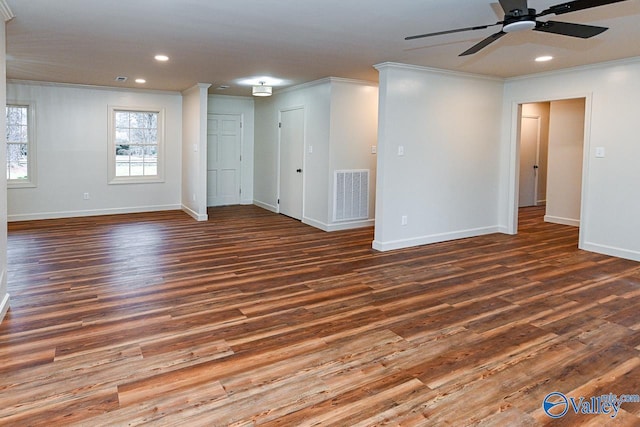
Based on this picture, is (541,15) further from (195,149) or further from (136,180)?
(136,180)

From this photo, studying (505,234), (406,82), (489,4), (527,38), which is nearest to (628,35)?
(527,38)

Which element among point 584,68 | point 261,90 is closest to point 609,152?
point 584,68

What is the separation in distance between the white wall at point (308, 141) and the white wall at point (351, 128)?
10 cm

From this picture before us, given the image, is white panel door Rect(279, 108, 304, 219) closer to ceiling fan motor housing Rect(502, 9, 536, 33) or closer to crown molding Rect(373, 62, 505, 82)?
crown molding Rect(373, 62, 505, 82)

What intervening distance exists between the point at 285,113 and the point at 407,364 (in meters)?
6.17

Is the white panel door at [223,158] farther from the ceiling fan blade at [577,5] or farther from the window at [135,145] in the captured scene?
the ceiling fan blade at [577,5]

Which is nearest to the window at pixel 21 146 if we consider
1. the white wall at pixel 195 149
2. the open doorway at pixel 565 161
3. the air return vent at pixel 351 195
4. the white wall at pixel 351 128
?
the white wall at pixel 195 149

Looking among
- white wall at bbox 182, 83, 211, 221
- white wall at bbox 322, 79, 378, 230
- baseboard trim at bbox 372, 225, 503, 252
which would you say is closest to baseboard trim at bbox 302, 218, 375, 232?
white wall at bbox 322, 79, 378, 230

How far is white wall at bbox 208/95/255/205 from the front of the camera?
29.8ft

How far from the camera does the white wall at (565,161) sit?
749cm

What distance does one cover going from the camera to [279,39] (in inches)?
170

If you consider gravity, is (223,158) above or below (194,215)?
above

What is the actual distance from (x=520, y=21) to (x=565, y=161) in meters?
5.85

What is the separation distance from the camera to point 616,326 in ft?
10.7
